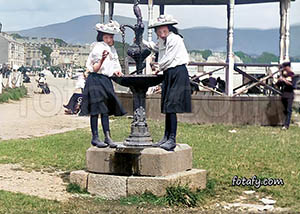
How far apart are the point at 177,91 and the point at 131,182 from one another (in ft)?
4.14

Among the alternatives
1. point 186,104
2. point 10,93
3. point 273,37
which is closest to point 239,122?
point 273,37

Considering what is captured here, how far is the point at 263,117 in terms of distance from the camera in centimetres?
1652

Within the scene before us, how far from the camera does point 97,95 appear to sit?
28.1 ft

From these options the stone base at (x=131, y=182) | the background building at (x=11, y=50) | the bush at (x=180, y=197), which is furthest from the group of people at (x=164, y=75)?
the background building at (x=11, y=50)

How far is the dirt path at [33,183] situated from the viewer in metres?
8.05

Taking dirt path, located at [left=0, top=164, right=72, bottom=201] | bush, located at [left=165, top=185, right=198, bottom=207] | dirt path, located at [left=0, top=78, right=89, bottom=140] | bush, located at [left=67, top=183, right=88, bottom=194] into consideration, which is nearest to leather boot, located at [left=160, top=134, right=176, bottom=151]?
bush, located at [left=165, top=185, right=198, bottom=207]

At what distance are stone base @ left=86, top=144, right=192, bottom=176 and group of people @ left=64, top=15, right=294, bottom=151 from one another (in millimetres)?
160

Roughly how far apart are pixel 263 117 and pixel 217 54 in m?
4.76

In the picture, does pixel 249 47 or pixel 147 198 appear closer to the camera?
pixel 147 198

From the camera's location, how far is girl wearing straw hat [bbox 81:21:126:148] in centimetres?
856

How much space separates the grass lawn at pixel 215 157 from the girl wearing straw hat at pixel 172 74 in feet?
3.83

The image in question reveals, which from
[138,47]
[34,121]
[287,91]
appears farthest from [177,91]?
[34,121]

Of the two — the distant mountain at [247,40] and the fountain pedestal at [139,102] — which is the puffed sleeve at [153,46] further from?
the distant mountain at [247,40]

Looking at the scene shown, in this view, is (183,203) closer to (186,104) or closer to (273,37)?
(186,104)
